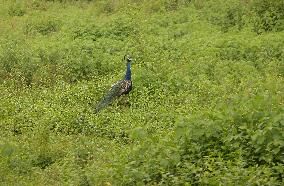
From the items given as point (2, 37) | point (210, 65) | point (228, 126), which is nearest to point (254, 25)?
point (210, 65)

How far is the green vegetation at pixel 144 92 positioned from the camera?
7422 mm

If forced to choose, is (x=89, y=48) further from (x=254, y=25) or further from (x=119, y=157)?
(x=119, y=157)

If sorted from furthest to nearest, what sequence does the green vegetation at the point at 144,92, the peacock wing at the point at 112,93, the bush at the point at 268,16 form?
the bush at the point at 268,16 → the peacock wing at the point at 112,93 → the green vegetation at the point at 144,92

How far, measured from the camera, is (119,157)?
26.0 ft

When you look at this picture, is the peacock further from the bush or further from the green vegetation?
the bush

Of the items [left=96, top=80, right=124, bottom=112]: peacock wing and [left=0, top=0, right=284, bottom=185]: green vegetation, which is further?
[left=96, top=80, right=124, bottom=112]: peacock wing

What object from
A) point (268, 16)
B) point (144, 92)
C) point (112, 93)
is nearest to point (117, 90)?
point (112, 93)

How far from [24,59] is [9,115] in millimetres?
2902

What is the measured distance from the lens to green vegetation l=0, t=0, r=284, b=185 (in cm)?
742

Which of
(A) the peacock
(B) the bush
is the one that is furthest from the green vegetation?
(A) the peacock

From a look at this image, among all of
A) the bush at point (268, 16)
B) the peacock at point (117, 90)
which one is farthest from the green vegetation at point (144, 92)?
the peacock at point (117, 90)

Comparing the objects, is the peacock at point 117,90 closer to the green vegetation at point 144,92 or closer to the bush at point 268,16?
the green vegetation at point 144,92

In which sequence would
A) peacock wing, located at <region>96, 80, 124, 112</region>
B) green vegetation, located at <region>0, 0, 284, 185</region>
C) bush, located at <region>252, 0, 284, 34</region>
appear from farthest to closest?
bush, located at <region>252, 0, 284, 34</region>, peacock wing, located at <region>96, 80, 124, 112</region>, green vegetation, located at <region>0, 0, 284, 185</region>

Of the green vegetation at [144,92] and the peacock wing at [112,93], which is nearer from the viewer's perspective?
the green vegetation at [144,92]
